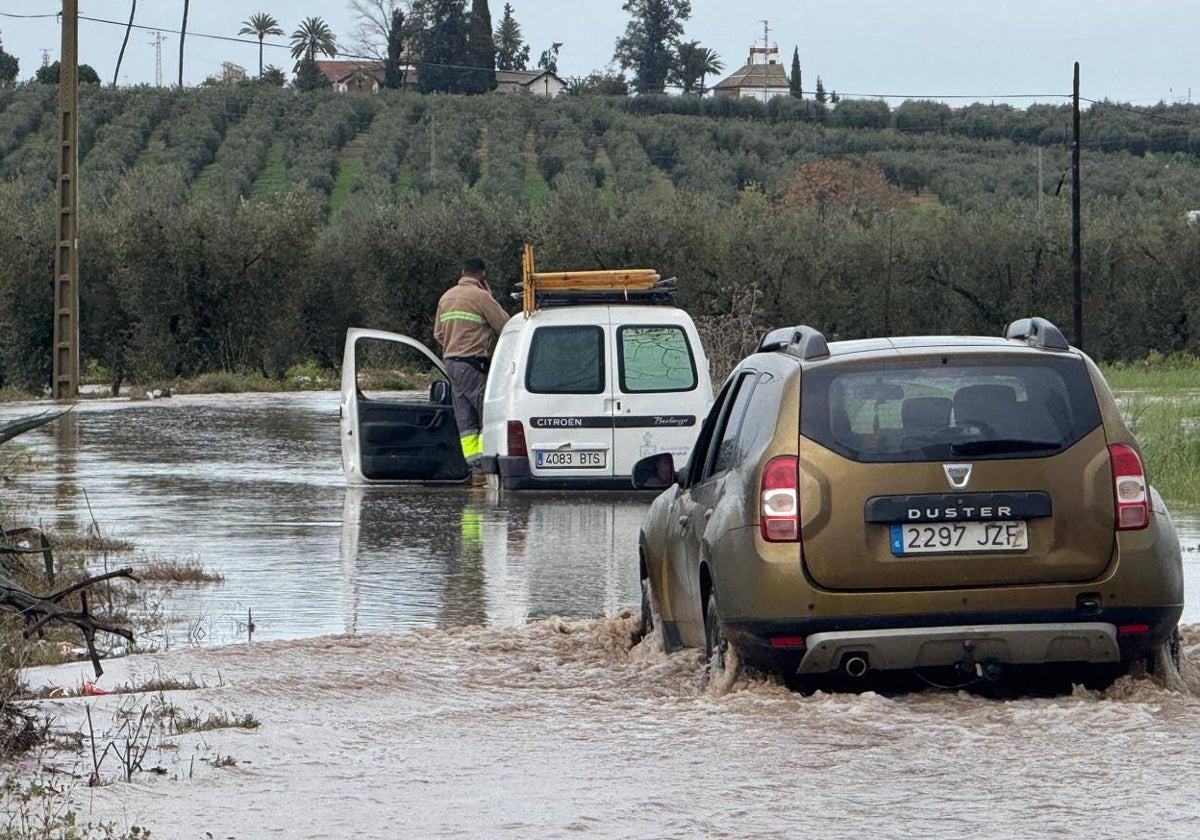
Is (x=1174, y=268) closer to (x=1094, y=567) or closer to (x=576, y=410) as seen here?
(x=576, y=410)

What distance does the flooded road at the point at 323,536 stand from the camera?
10617 mm

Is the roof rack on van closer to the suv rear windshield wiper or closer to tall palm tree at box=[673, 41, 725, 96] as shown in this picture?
Answer: the suv rear windshield wiper

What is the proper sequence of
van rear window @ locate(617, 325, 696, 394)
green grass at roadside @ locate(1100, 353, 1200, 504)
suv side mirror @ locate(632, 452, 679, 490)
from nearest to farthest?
1. suv side mirror @ locate(632, 452, 679, 490)
2. van rear window @ locate(617, 325, 696, 394)
3. green grass at roadside @ locate(1100, 353, 1200, 504)

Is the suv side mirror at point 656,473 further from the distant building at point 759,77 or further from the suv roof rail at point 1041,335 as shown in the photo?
the distant building at point 759,77

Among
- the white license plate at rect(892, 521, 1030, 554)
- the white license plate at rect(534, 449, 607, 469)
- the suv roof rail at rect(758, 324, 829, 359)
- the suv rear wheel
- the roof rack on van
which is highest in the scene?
the roof rack on van

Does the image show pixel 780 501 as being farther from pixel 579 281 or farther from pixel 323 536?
pixel 579 281

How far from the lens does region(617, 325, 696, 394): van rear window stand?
16750mm

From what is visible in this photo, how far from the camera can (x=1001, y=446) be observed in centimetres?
726

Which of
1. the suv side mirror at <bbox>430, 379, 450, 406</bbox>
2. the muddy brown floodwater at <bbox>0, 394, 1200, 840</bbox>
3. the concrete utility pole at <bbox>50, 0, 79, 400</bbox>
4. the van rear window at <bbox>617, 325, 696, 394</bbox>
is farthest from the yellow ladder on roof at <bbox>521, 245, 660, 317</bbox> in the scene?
the concrete utility pole at <bbox>50, 0, 79, 400</bbox>

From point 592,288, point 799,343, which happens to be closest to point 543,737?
point 799,343

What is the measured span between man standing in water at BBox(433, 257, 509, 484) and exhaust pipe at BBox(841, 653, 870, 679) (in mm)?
11739

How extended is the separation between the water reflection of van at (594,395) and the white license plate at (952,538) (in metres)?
9.52

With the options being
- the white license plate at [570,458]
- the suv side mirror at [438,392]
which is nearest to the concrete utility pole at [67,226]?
the suv side mirror at [438,392]

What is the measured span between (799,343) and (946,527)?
1.03 meters
